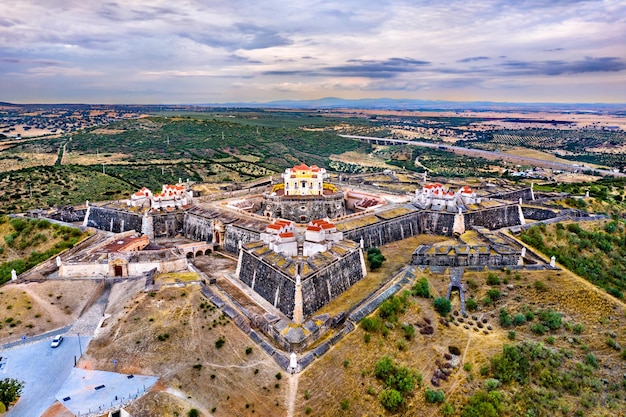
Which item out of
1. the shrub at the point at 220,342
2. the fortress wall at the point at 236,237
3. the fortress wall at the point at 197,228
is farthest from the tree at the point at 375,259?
the fortress wall at the point at 197,228

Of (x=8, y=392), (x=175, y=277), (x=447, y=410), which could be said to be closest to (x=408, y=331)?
(x=447, y=410)

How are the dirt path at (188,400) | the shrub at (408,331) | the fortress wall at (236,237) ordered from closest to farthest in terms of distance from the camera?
1. the dirt path at (188,400)
2. the shrub at (408,331)
3. the fortress wall at (236,237)

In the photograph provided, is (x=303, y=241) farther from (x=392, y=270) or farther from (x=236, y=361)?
(x=236, y=361)

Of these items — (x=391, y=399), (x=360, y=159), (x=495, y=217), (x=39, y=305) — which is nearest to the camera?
(x=391, y=399)

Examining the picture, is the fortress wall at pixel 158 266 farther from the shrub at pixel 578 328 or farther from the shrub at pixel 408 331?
the shrub at pixel 578 328

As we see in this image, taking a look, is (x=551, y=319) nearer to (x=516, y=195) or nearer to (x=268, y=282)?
(x=268, y=282)
